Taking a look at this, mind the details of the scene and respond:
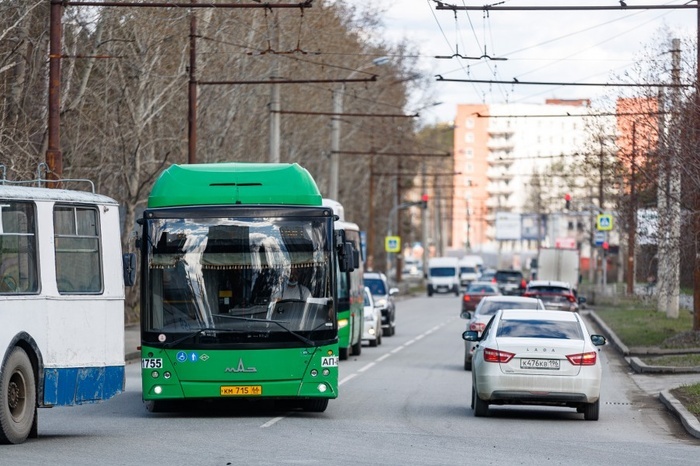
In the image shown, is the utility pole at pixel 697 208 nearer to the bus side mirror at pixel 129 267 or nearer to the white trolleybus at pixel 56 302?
the bus side mirror at pixel 129 267

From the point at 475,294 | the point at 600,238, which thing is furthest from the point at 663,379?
the point at 600,238

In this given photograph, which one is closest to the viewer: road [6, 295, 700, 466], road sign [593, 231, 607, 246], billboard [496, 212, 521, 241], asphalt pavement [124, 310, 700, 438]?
road [6, 295, 700, 466]

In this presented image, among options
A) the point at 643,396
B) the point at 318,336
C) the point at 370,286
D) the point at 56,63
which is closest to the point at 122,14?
the point at 370,286

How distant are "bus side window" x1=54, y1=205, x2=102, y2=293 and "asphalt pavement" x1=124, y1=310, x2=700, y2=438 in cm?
232

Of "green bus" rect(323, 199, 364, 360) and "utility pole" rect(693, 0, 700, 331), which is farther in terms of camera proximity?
"green bus" rect(323, 199, 364, 360)

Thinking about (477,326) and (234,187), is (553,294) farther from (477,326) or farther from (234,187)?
(234,187)

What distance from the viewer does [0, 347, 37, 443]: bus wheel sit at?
13766mm

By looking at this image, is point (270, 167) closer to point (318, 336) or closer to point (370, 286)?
point (318, 336)

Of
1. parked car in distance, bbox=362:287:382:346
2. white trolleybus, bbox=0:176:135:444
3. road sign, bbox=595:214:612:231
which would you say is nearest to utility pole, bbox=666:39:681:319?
parked car in distance, bbox=362:287:382:346

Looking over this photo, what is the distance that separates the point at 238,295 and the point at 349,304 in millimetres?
12390

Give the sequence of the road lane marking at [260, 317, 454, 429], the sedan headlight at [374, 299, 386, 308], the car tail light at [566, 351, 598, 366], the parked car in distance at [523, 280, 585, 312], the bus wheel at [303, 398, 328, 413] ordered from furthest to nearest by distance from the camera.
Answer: the parked car in distance at [523, 280, 585, 312] → the sedan headlight at [374, 299, 386, 308] → the bus wheel at [303, 398, 328, 413] → the car tail light at [566, 351, 598, 366] → the road lane marking at [260, 317, 454, 429]

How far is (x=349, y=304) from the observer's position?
29.7 meters

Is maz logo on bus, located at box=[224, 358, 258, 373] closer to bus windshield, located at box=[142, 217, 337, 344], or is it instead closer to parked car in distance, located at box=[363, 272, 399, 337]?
bus windshield, located at box=[142, 217, 337, 344]

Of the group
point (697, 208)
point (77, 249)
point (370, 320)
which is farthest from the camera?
point (370, 320)
